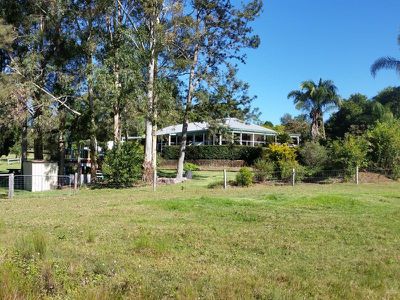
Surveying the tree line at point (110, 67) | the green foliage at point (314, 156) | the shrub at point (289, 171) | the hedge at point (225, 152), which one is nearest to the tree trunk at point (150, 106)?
the tree line at point (110, 67)

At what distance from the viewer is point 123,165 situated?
81.6ft

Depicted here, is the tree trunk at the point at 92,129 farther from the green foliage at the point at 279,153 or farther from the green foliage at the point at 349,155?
the green foliage at the point at 349,155

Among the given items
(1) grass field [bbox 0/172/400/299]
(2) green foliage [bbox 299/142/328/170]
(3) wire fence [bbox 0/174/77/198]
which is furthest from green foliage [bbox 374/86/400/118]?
(1) grass field [bbox 0/172/400/299]

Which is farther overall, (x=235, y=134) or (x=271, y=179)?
(x=235, y=134)

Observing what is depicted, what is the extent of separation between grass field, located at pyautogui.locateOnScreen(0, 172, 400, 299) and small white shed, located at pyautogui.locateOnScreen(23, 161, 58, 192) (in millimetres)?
10268

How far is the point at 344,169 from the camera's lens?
28.0m

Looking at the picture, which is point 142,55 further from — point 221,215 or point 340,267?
point 340,267

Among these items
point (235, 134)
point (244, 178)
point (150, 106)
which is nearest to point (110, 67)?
point (150, 106)

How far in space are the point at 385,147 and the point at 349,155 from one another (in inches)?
155

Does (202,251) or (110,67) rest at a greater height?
(110,67)

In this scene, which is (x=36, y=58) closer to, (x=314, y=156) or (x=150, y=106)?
(x=150, y=106)

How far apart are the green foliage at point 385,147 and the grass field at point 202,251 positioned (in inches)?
638

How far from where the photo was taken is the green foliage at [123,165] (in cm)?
2483

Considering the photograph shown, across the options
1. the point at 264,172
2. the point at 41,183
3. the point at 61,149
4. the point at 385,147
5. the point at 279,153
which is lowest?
the point at 41,183
